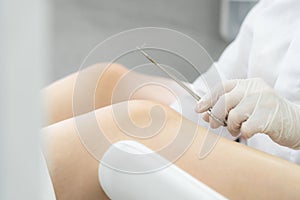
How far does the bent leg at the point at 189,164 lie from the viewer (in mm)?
657

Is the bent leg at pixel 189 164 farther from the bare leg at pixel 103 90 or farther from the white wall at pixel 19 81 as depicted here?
the white wall at pixel 19 81

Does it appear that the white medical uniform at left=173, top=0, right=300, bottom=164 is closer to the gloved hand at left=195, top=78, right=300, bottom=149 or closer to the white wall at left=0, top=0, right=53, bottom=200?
the gloved hand at left=195, top=78, right=300, bottom=149

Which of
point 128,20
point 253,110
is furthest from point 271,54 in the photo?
point 128,20

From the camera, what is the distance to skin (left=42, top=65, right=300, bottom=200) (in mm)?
657

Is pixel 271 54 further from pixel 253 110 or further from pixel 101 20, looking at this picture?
pixel 101 20

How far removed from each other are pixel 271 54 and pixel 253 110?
0.32m

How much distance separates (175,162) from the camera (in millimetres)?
673

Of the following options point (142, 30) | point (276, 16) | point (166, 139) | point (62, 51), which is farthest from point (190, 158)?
point (62, 51)

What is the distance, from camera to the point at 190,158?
2.28 feet

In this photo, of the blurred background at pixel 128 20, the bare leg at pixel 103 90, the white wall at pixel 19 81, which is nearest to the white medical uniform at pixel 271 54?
the bare leg at pixel 103 90

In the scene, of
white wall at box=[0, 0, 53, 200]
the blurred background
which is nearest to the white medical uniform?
white wall at box=[0, 0, 53, 200]

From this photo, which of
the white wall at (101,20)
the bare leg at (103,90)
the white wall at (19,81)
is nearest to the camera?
the white wall at (19,81)

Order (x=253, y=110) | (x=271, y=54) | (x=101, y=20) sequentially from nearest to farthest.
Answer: (x=253, y=110) < (x=271, y=54) < (x=101, y=20)

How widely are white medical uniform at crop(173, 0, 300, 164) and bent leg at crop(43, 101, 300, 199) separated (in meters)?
0.10
